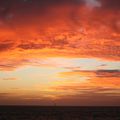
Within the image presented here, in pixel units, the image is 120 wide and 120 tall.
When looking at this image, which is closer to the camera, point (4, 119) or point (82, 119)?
point (4, 119)

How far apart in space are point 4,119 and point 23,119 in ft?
14.4

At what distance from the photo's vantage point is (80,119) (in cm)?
5481

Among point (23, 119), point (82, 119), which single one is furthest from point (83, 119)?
point (23, 119)

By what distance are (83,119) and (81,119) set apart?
57 centimetres

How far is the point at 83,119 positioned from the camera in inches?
2138

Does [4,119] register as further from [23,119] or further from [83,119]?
[83,119]

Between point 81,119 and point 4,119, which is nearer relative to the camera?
point 4,119

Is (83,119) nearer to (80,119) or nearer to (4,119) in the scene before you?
(80,119)

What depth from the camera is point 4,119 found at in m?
50.7

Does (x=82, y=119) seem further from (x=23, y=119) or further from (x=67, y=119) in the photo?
(x=23, y=119)

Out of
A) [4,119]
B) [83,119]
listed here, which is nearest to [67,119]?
[83,119]

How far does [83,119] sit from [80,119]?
1.95 feet

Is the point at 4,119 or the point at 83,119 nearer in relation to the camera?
the point at 4,119

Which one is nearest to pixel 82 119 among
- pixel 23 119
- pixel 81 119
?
pixel 81 119
